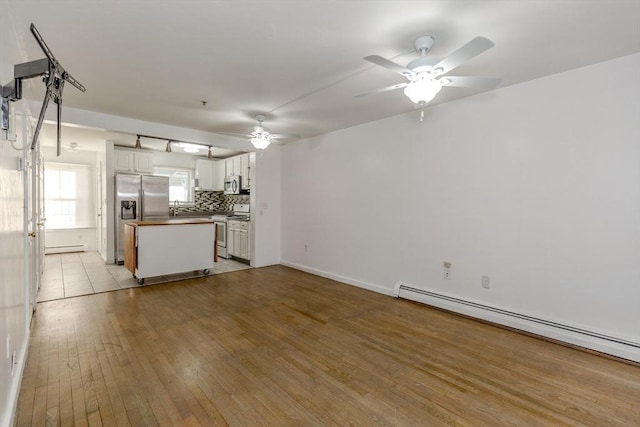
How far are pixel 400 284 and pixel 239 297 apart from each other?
87.0 inches

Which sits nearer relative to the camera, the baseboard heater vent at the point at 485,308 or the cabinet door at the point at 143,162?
the baseboard heater vent at the point at 485,308

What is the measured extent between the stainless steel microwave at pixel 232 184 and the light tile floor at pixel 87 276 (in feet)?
5.02

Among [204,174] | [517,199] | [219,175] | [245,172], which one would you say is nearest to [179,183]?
[204,174]

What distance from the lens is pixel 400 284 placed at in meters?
4.11

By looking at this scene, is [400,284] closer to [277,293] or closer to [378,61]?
[277,293]

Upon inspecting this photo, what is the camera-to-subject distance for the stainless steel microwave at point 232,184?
252 inches

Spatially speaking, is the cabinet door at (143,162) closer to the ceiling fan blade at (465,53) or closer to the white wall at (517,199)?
the white wall at (517,199)

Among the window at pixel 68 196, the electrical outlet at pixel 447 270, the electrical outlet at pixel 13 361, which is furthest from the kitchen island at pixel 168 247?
the electrical outlet at pixel 447 270

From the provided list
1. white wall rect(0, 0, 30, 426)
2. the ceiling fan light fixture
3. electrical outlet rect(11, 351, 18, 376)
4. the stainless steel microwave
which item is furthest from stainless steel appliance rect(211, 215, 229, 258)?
electrical outlet rect(11, 351, 18, 376)

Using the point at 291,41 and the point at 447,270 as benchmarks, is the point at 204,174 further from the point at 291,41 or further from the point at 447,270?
the point at 447,270

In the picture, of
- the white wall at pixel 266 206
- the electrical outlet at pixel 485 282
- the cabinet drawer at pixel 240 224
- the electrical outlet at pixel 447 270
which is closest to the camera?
the electrical outlet at pixel 485 282

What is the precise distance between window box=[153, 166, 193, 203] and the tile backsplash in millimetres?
193

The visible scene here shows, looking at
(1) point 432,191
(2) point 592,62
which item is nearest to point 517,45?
(2) point 592,62

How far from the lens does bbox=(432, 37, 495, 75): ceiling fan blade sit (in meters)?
1.74
